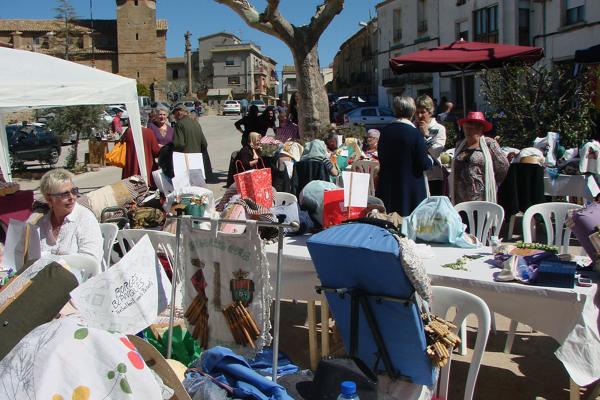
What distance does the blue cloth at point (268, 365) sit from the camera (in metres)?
3.34

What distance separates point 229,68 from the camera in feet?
297

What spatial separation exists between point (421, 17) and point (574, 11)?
1439cm

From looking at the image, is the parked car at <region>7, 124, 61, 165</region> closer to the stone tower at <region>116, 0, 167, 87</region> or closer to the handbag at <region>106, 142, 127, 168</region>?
the handbag at <region>106, 142, 127, 168</region>

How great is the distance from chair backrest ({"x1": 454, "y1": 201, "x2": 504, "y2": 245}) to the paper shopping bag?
1227 mm

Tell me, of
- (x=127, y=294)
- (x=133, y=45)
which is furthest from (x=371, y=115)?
(x=133, y=45)

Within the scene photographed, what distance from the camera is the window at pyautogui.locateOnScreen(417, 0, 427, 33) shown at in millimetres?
36188

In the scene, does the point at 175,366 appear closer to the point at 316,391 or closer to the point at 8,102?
the point at 316,391

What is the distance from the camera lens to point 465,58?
27.6 ft

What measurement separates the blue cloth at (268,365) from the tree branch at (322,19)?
9955mm

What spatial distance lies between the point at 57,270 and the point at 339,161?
6520 mm

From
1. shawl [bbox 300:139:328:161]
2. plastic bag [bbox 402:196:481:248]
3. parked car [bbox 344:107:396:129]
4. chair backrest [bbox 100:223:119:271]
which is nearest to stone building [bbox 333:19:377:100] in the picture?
parked car [bbox 344:107:396:129]

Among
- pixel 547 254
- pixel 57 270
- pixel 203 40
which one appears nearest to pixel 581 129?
pixel 547 254

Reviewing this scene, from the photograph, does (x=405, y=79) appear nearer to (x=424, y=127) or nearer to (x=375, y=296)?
(x=424, y=127)

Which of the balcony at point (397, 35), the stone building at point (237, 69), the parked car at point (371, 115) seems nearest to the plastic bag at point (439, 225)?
the parked car at point (371, 115)
